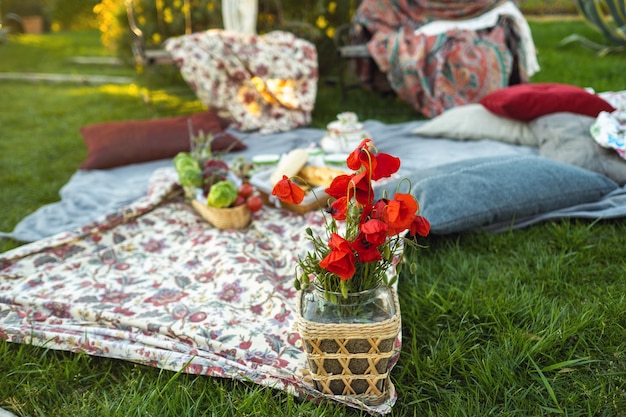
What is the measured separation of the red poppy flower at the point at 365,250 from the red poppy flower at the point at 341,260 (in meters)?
0.06

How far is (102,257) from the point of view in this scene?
8.00 ft

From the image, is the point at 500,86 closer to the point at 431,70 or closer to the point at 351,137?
the point at 431,70

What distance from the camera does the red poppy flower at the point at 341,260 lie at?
130 cm

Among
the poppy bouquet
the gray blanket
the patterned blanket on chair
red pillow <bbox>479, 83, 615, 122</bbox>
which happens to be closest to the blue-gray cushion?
the gray blanket

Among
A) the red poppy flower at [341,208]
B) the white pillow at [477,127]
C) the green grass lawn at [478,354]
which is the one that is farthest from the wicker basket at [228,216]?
the white pillow at [477,127]

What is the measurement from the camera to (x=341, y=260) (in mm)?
1302

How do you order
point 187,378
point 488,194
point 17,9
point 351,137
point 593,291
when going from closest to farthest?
point 187,378 < point 593,291 < point 488,194 < point 351,137 < point 17,9

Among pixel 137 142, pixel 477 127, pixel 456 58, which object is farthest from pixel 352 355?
pixel 456 58

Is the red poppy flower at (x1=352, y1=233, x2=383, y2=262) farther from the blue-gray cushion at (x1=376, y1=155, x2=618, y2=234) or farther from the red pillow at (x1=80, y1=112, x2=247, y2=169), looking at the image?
the red pillow at (x1=80, y1=112, x2=247, y2=169)

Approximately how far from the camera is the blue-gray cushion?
7.76 feet

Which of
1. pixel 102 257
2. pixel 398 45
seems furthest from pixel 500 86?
pixel 102 257

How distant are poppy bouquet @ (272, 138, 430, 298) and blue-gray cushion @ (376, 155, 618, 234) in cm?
93

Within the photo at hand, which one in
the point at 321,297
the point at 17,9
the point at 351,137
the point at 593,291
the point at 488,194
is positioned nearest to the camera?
the point at 321,297

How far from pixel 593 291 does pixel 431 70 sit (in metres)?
3.09
